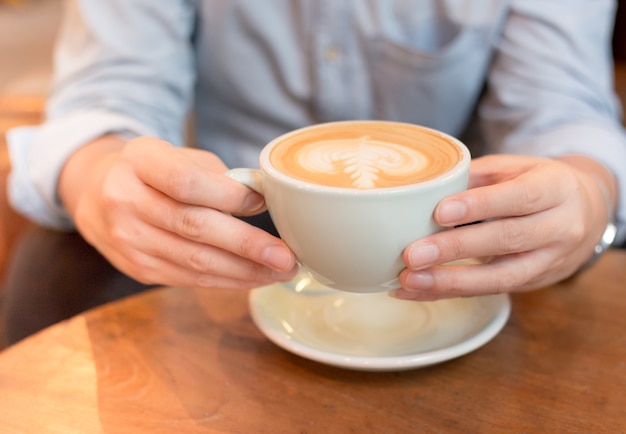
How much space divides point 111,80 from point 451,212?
2.24ft

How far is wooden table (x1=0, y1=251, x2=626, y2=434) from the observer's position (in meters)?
0.56

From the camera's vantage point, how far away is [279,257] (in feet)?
1.89

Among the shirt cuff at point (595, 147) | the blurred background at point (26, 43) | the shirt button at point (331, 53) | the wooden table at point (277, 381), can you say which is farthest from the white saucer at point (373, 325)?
the blurred background at point (26, 43)

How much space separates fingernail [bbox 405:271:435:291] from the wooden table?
9cm

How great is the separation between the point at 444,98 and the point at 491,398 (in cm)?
62

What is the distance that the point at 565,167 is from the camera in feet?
2.08

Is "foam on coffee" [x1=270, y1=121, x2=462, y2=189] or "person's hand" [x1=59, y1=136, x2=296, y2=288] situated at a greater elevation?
"foam on coffee" [x1=270, y1=121, x2=462, y2=189]

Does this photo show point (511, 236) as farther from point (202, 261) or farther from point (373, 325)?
point (202, 261)

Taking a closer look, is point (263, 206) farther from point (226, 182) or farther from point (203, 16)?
Answer: point (203, 16)

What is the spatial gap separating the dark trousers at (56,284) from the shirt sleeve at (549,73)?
1.29ft

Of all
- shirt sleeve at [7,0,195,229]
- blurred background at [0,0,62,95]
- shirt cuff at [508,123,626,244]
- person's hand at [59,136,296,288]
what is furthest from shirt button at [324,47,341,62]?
blurred background at [0,0,62,95]

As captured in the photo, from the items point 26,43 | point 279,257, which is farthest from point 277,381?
point 26,43

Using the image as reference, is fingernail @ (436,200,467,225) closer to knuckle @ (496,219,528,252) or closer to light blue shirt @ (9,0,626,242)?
knuckle @ (496,219,528,252)

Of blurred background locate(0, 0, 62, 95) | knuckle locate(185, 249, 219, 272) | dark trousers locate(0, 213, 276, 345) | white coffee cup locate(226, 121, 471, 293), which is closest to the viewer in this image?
white coffee cup locate(226, 121, 471, 293)
